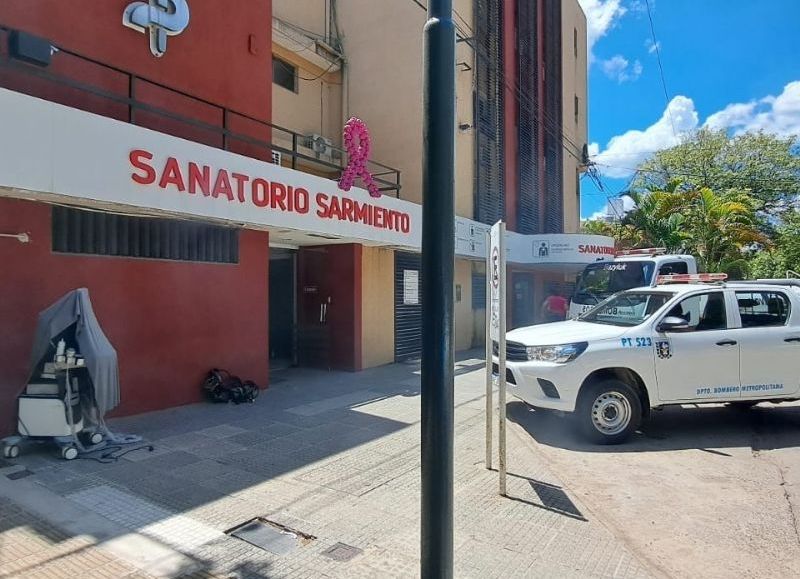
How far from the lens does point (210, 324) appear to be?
8.47 m

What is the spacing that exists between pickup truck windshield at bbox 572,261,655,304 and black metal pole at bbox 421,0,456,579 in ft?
36.9

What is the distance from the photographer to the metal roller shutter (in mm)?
12984

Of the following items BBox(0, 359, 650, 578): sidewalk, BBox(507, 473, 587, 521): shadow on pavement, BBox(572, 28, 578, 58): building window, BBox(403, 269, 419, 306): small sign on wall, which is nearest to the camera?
BBox(0, 359, 650, 578): sidewalk

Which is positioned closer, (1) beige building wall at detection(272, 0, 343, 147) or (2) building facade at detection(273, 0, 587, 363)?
(1) beige building wall at detection(272, 0, 343, 147)

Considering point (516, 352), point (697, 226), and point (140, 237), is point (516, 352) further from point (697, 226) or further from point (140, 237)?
point (697, 226)

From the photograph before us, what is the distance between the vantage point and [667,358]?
653 cm

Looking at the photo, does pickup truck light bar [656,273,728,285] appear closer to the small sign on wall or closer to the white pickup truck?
the white pickup truck

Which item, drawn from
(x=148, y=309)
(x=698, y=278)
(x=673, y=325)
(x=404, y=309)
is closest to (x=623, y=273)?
(x=404, y=309)

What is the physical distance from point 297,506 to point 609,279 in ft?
35.2

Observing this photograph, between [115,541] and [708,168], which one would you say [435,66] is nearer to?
[115,541]

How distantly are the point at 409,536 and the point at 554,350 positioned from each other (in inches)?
128

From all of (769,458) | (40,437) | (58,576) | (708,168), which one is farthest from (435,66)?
(708,168)

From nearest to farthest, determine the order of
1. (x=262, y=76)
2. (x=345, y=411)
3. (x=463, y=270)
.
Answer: (x=345, y=411)
(x=262, y=76)
(x=463, y=270)

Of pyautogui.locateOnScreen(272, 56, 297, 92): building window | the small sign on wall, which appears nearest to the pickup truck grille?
the small sign on wall
